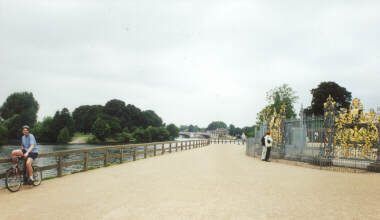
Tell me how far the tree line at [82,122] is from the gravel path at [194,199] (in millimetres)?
63065

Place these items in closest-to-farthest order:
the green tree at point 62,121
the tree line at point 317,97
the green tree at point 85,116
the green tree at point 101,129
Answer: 1. the tree line at point 317,97
2. the green tree at point 101,129
3. the green tree at point 62,121
4. the green tree at point 85,116

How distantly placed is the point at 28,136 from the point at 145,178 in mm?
3890

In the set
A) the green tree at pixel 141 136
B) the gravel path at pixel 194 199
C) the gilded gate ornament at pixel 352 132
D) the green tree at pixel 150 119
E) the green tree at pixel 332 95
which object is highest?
the green tree at pixel 332 95

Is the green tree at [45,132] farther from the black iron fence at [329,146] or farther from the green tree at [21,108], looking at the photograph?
the black iron fence at [329,146]

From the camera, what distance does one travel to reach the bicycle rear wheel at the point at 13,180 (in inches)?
288

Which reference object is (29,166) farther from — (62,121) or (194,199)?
(62,121)

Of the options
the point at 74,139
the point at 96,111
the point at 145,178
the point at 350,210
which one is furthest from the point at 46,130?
the point at 350,210

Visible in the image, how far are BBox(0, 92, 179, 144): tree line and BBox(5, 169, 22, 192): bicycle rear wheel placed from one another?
62042 mm

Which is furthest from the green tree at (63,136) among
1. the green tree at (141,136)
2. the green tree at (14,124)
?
the green tree at (141,136)

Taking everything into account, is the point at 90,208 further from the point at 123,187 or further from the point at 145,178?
the point at 145,178

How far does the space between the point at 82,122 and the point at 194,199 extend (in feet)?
283

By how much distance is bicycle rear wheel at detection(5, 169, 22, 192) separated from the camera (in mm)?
7308

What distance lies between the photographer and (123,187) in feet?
26.2

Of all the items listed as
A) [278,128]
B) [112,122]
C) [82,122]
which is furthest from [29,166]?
[82,122]
